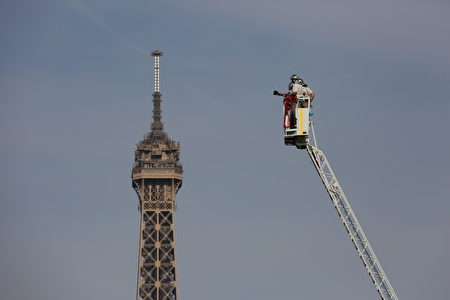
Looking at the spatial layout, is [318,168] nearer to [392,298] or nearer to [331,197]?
[331,197]

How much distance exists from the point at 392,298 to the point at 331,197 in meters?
12.7

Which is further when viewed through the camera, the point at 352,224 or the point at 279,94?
the point at 352,224

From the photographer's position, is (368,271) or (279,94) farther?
(368,271)

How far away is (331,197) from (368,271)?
26.9 feet

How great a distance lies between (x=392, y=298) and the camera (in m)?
157

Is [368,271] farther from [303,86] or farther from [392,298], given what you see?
[303,86]

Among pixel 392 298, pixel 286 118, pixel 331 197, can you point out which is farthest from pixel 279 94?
pixel 392 298

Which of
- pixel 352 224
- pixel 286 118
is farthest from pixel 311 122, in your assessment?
pixel 352 224

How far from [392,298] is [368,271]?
471 cm

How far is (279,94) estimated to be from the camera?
463ft

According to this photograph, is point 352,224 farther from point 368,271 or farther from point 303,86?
point 303,86

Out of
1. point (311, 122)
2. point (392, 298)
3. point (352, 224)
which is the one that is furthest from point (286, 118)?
point (392, 298)

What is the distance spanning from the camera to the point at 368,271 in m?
154

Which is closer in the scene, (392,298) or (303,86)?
(303,86)
